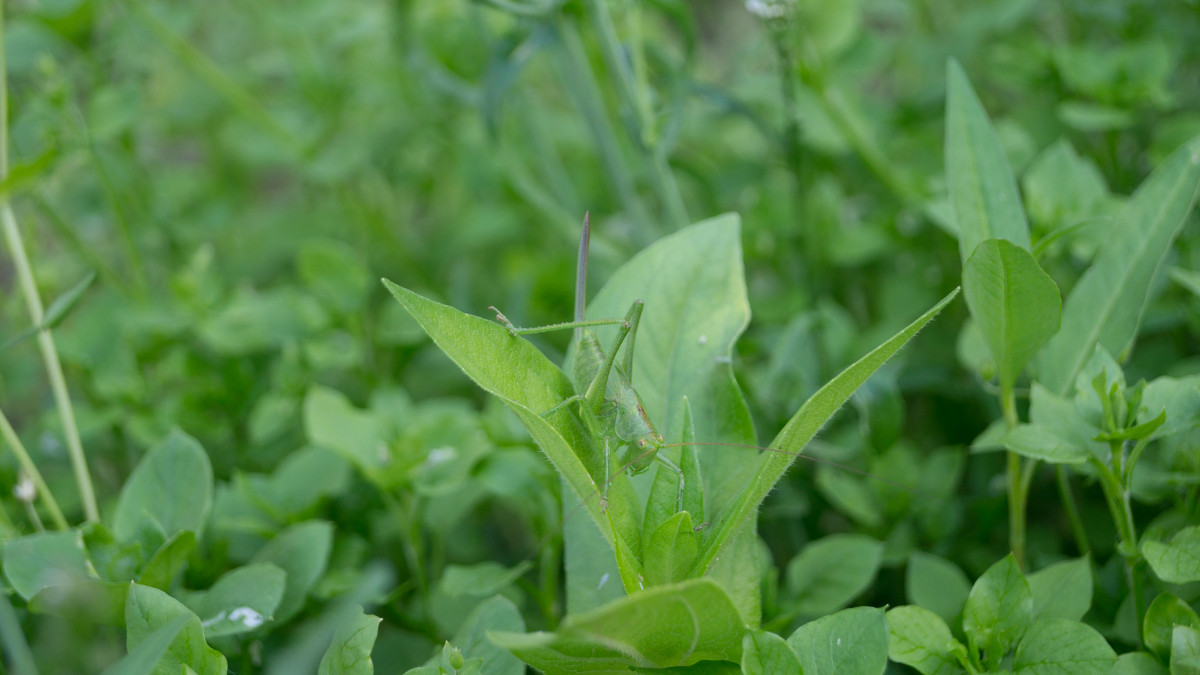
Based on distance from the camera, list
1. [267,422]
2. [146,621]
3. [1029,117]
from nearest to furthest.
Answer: [146,621] < [267,422] < [1029,117]

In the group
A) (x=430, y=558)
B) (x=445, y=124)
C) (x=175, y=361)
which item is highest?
(x=445, y=124)

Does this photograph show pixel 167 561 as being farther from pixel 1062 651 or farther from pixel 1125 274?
pixel 1125 274

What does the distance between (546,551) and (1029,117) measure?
37.2 inches

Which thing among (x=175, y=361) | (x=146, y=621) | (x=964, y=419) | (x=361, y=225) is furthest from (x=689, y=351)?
(x=361, y=225)

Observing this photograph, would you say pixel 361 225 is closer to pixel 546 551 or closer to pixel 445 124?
pixel 445 124

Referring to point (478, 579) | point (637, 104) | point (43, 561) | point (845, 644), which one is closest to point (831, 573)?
point (845, 644)

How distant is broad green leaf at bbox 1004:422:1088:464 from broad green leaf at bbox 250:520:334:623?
56 cm

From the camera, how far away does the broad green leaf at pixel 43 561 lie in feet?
2.22

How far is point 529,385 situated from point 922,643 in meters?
0.33

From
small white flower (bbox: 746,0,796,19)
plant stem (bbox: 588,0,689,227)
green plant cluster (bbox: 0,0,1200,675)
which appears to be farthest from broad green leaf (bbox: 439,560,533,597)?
small white flower (bbox: 746,0,796,19)

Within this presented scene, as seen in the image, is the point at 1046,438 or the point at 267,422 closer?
the point at 1046,438

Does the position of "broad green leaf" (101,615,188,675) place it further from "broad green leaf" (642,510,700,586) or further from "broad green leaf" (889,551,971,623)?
"broad green leaf" (889,551,971,623)

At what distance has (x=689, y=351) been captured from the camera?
28.7 inches

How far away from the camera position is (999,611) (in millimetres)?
610
